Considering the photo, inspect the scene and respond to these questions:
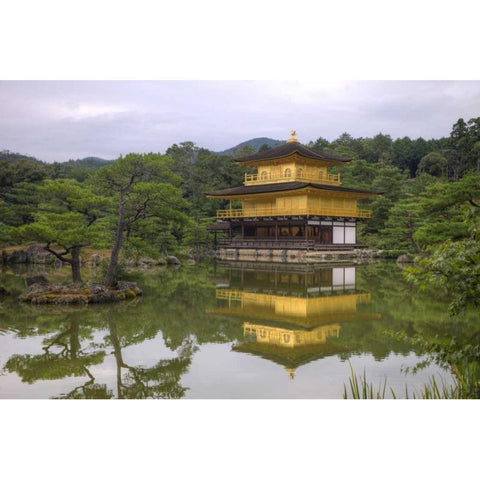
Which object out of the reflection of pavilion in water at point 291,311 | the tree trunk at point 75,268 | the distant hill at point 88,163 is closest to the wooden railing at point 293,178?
the reflection of pavilion in water at point 291,311

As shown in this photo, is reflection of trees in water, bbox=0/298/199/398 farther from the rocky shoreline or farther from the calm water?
the rocky shoreline

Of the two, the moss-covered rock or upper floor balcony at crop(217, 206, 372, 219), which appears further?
upper floor balcony at crop(217, 206, 372, 219)

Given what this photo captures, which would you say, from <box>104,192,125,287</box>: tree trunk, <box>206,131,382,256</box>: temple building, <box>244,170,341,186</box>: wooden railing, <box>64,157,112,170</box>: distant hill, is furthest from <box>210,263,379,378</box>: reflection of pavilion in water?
Answer: <box>64,157,112,170</box>: distant hill

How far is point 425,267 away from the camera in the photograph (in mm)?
3838

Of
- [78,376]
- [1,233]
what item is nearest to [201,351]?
[78,376]

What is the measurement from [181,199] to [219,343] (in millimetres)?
4894

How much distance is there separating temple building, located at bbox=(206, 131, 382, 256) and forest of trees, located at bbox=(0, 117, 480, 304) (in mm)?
2002

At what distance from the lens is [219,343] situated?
22.1 feet

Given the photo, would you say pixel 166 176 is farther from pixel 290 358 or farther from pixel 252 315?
pixel 290 358

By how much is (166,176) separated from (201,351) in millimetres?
5395

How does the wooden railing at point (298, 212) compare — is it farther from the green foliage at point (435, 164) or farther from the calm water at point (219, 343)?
the green foliage at point (435, 164)

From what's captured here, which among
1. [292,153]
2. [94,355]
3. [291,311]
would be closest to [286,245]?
[292,153]

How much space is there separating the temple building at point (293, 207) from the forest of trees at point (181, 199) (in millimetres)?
2002

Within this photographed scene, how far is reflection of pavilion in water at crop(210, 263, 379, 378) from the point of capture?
6.32 metres
